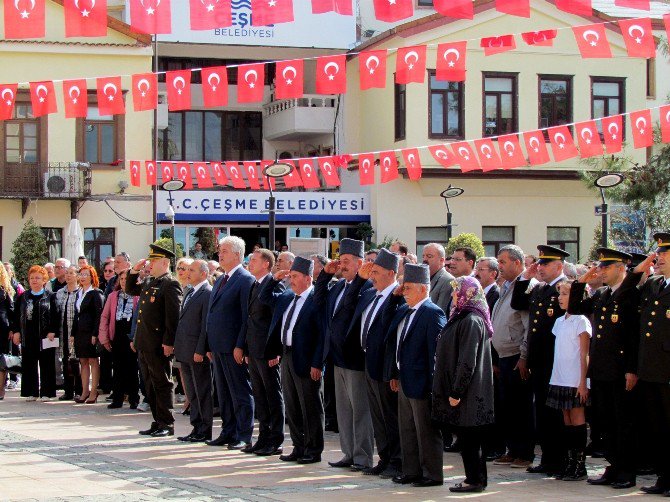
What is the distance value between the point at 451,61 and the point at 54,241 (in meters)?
20.9

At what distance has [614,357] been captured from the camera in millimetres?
10914

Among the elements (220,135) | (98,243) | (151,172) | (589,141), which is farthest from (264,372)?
(220,135)

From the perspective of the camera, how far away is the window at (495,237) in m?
37.1

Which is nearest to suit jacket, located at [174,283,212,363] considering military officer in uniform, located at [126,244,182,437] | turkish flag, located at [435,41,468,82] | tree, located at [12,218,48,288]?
military officer in uniform, located at [126,244,182,437]

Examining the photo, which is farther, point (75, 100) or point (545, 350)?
point (75, 100)

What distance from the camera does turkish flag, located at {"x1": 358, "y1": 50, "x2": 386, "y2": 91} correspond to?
18.2 metres

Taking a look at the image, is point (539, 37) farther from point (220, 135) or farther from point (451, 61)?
point (220, 135)

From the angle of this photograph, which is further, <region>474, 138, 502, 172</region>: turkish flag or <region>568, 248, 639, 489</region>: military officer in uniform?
<region>474, 138, 502, 172</region>: turkish flag

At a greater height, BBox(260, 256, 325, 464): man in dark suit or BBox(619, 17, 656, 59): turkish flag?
BBox(619, 17, 656, 59): turkish flag

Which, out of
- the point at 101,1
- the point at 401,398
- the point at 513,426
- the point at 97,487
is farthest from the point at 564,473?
the point at 101,1

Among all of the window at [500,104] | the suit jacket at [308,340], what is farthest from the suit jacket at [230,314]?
the window at [500,104]

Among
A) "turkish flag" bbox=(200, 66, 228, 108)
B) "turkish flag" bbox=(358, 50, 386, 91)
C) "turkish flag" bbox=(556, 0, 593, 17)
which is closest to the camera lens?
"turkish flag" bbox=(556, 0, 593, 17)

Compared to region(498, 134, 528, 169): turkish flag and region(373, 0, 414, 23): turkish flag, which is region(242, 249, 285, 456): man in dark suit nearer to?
region(373, 0, 414, 23): turkish flag

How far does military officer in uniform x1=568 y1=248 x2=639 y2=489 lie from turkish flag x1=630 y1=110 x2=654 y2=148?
10752mm
